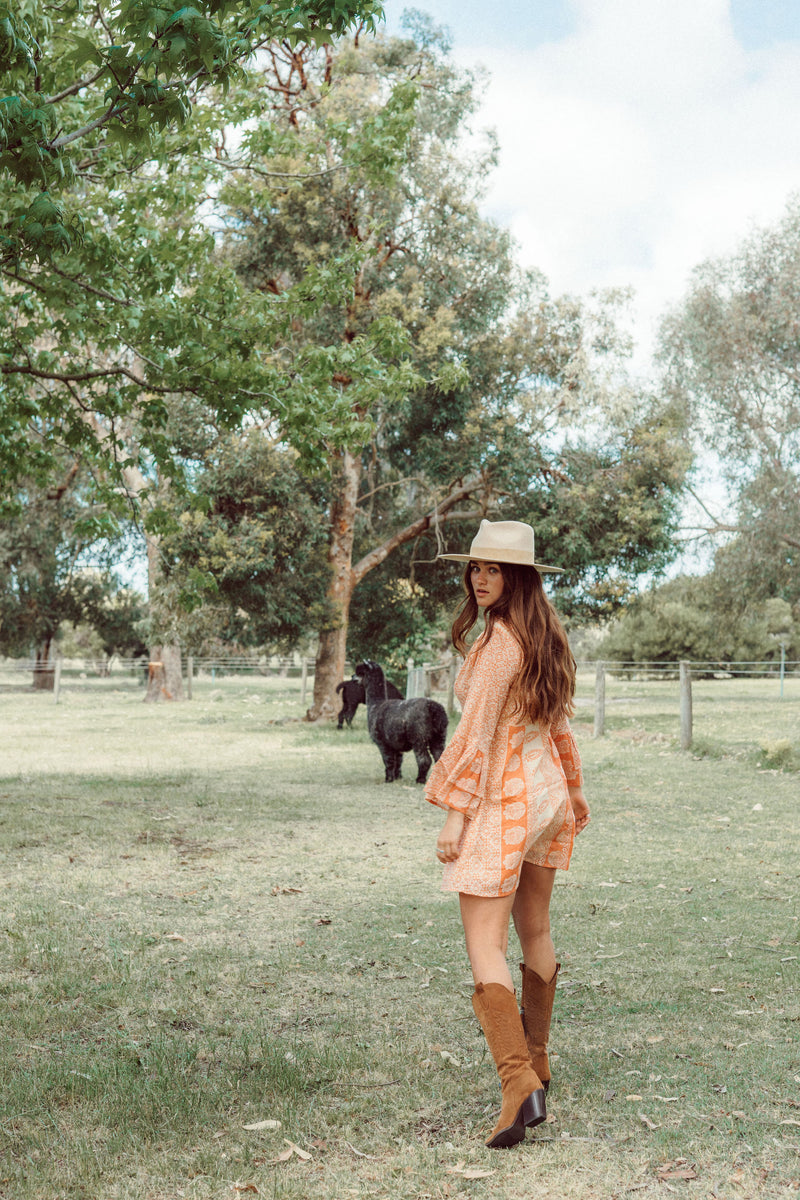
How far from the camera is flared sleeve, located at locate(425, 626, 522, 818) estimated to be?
3.34 m

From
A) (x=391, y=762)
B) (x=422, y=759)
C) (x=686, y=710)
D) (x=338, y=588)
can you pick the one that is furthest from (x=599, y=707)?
(x=422, y=759)

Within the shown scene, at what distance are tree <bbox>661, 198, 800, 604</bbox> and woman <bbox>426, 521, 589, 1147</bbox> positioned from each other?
25.0m

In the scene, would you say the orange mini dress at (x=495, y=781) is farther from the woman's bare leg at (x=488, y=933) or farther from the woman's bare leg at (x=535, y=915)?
the woman's bare leg at (x=535, y=915)

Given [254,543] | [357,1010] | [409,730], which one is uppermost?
[254,543]

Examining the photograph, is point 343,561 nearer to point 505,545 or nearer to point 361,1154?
point 505,545

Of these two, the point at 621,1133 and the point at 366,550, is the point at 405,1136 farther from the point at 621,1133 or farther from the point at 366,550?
the point at 366,550

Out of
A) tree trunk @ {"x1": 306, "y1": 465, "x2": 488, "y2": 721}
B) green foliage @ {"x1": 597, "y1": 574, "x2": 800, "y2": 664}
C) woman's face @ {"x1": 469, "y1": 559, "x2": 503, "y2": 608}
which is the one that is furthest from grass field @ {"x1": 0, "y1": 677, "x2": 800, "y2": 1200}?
green foliage @ {"x1": 597, "y1": 574, "x2": 800, "y2": 664}

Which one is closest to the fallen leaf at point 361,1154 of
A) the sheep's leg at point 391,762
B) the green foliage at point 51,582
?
the sheep's leg at point 391,762

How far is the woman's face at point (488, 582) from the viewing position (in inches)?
141

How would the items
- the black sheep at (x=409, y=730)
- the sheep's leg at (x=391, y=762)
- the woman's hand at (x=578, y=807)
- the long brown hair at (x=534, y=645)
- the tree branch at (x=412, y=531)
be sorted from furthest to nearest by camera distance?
the tree branch at (x=412, y=531) < the sheep's leg at (x=391, y=762) < the black sheep at (x=409, y=730) < the woman's hand at (x=578, y=807) < the long brown hair at (x=534, y=645)

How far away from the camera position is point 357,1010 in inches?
180

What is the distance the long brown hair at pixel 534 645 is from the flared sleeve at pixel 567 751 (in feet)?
0.27

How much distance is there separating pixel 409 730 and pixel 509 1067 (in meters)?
8.66

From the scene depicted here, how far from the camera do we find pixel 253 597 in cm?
2009
